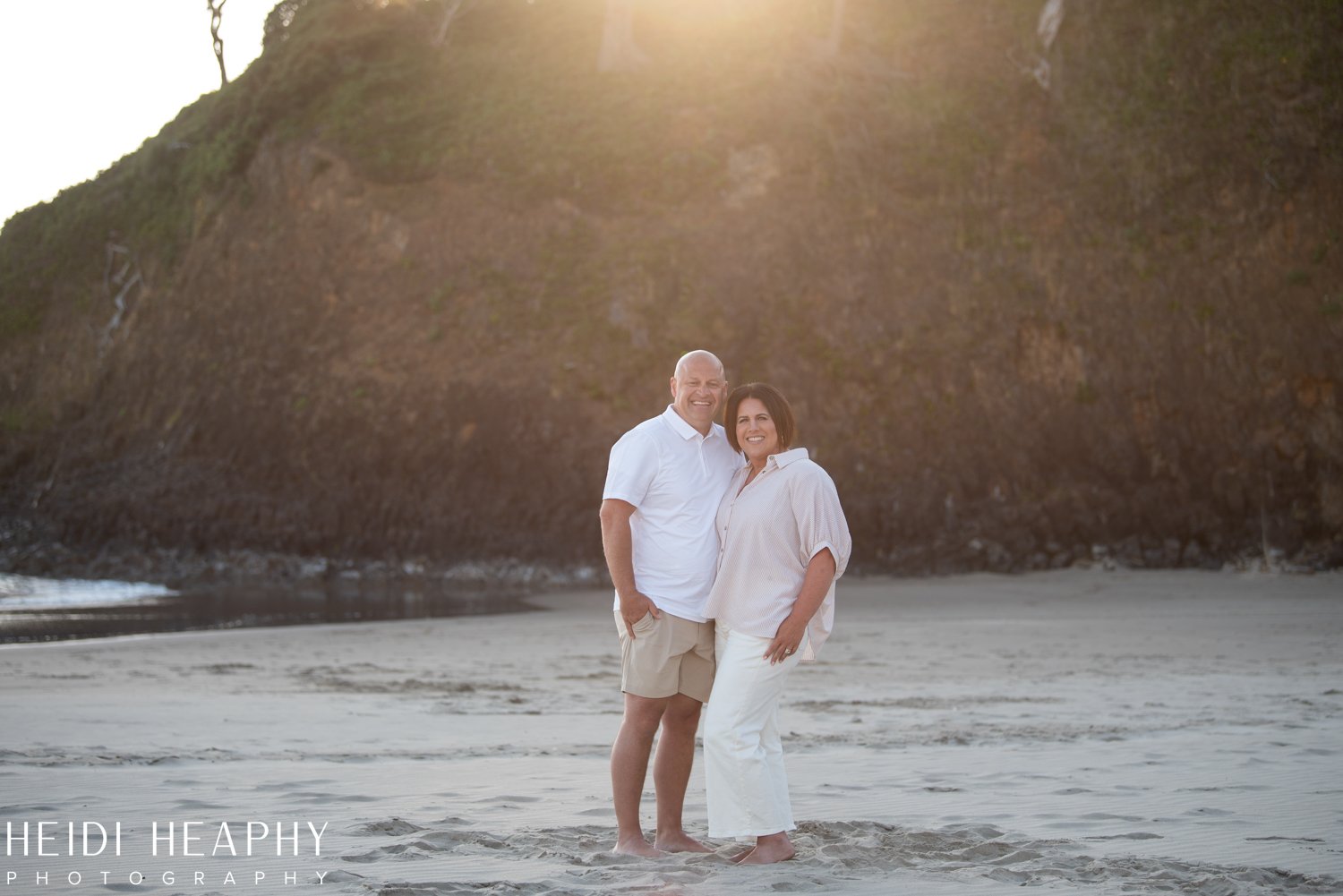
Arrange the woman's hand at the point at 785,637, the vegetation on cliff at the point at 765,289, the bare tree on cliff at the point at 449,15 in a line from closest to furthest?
the woman's hand at the point at 785,637
the vegetation on cliff at the point at 765,289
the bare tree on cliff at the point at 449,15

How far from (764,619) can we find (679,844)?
36.3 inches

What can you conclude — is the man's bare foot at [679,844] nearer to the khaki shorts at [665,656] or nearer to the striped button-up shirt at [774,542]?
the khaki shorts at [665,656]

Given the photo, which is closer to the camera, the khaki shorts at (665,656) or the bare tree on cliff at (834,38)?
the khaki shorts at (665,656)

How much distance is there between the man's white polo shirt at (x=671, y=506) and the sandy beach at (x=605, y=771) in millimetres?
960

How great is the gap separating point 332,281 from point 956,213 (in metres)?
14.5

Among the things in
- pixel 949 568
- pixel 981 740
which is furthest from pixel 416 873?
pixel 949 568

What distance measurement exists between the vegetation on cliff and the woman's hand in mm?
18318

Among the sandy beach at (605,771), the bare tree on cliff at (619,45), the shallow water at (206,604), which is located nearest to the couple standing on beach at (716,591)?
the sandy beach at (605,771)

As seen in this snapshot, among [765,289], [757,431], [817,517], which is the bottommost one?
[817,517]

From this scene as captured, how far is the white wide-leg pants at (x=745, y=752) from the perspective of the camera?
14.0 feet

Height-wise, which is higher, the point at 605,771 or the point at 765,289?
the point at 765,289

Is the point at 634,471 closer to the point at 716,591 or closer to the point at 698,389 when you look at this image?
the point at 698,389

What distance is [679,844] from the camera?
4.49 metres

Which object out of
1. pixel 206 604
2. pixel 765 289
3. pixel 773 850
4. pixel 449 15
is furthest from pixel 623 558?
pixel 449 15
